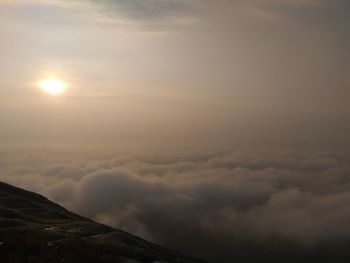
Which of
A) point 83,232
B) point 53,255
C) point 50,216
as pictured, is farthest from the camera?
point 50,216

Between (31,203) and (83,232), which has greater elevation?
(31,203)

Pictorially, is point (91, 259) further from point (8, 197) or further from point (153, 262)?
point (8, 197)

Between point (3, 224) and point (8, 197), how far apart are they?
72.0 meters

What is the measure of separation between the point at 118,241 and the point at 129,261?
95.5 ft

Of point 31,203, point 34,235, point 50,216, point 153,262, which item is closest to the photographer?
point 153,262

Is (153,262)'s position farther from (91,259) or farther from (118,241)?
(118,241)

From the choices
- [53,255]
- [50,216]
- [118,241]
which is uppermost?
[50,216]

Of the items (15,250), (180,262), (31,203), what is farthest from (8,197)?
(15,250)

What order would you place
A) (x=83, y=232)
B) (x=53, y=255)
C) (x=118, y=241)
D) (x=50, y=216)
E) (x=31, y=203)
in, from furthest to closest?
(x=31, y=203) → (x=50, y=216) → (x=83, y=232) → (x=118, y=241) → (x=53, y=255)

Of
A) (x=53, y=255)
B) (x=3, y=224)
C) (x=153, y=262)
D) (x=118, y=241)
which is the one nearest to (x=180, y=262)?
(x=118, y=241)

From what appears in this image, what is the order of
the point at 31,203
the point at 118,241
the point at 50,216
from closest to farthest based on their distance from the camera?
1. the point at 118,241
2. the point at 50,216
3. the point at 31,203

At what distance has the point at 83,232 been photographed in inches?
4190

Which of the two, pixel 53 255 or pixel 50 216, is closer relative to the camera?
pixel 53 255

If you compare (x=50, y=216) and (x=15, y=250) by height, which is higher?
(x=50, y=216)
